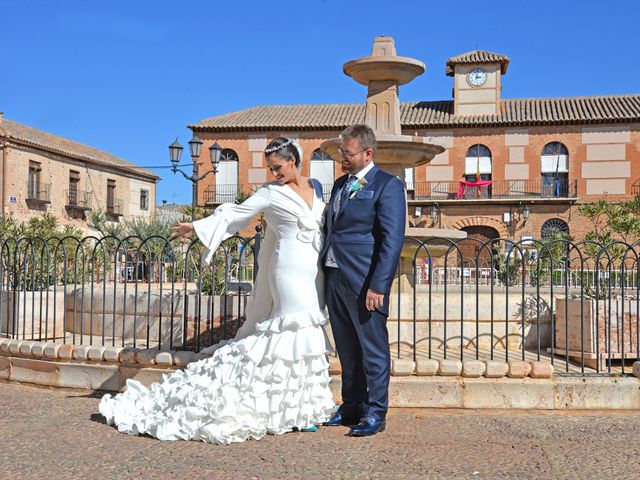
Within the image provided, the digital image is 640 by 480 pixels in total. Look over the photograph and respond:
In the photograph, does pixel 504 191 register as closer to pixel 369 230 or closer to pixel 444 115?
pixel 444 115

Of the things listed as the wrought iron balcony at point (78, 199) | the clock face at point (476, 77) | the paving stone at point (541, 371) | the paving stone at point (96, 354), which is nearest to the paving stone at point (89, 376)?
the paving stone at point (96, 354)

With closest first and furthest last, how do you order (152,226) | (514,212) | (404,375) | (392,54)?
(404,375), (392,54), (152,226), (514,212)

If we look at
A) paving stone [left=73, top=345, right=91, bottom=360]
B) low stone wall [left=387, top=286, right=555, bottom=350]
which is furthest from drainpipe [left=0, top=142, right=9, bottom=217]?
low stone wall [left=387, top=286, right=555, bottom=350]

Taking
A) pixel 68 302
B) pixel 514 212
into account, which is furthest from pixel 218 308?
pixel 514 212

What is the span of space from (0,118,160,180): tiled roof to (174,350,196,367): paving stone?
93.4ft

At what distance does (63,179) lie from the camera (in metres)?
34.1

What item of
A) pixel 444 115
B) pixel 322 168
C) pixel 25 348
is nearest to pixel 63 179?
pixel 322 168

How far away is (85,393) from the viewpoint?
5.44 m

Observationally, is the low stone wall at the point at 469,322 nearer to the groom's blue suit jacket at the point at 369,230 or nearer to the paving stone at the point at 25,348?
the groom's blue suit jacket at the point at 369,230

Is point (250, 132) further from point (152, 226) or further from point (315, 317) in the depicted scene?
point (315, 317)

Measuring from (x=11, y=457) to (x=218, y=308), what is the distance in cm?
248

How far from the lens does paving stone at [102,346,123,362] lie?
214 inches

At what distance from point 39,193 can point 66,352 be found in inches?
1161

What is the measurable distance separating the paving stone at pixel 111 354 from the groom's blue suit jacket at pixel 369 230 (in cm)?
239
